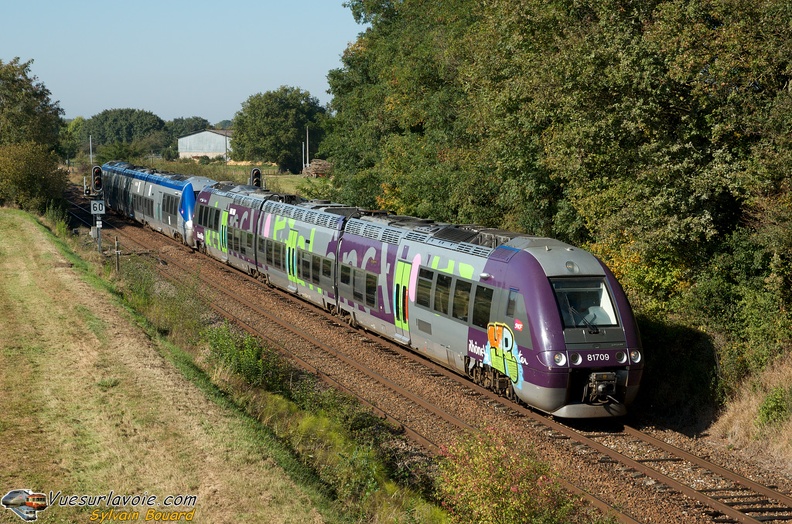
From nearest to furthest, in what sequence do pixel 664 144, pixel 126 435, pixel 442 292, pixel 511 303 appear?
1. pixel 126 435
2. pixel 511 303
3. pixel 442 292
4. pixel 664 144

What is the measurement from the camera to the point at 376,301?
764 inches

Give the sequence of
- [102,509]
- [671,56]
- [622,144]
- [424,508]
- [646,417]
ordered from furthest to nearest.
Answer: [622,144], [671,56], [646,417], [424,508], [102,509]

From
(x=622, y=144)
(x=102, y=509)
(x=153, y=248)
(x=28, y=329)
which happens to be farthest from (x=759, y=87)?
(x=153, y=248)

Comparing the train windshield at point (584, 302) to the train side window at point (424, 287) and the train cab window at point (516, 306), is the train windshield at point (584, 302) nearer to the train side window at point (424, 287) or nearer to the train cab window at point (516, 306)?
the train cab window at point (516, 306)

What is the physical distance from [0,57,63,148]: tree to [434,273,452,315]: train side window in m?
44.8

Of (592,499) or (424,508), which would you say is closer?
(424,508)

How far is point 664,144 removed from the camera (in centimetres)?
1709

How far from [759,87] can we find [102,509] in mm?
14834

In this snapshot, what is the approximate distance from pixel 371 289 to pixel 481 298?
16.5 ft

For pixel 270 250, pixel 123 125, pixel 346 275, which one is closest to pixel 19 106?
pixel 270 250

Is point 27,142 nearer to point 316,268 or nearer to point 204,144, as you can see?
point 316,268

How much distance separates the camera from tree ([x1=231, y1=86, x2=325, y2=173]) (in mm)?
95312

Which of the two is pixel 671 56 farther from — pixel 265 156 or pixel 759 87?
pixel 265 156

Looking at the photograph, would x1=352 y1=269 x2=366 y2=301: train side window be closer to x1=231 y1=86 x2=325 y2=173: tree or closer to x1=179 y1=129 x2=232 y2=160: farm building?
x1=231 y1=86 x2=325 y2=173: tree
